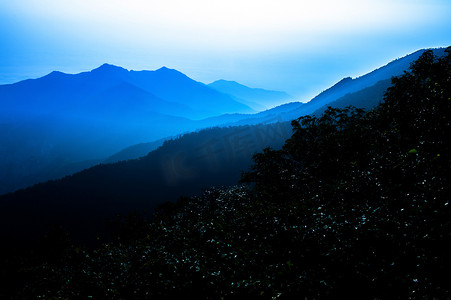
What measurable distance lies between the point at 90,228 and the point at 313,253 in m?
144

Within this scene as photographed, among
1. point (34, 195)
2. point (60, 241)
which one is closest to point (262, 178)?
point (60, 241)

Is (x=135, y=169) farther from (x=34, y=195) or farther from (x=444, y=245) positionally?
(x=444, y=245)

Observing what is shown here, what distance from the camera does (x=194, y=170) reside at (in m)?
200

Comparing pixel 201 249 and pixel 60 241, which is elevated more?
pixel 201 249

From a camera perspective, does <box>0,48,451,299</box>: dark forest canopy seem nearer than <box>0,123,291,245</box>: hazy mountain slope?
Yes

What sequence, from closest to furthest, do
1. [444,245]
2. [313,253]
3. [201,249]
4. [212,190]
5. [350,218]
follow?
[444,245] → [313,253] → [350,218] → [201,249] → [212,190]

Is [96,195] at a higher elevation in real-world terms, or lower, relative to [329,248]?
lower

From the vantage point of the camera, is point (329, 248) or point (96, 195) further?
point (96, 195)

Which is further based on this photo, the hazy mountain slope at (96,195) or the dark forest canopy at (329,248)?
the hazy mountain slope at (96,195)

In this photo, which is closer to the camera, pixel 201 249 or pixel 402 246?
pixel 402 246

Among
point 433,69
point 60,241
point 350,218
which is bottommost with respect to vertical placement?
point 60,241

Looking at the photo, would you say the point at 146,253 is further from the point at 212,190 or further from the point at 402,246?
the point at 212,190

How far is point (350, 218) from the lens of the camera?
13047 mm

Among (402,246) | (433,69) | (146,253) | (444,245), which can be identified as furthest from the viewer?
(433,69)
